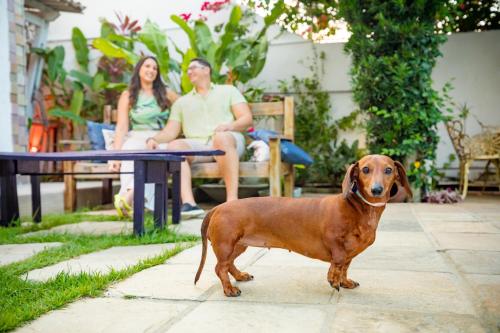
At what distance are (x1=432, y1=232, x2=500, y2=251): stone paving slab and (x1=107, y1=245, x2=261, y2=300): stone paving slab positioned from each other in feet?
3.77

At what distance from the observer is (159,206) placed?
3.20m

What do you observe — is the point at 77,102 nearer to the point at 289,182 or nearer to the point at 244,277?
the point at 289,182

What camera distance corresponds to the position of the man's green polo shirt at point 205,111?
455cm

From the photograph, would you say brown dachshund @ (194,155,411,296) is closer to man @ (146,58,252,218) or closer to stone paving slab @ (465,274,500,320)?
stone paving slab @ (465,274,500,320)

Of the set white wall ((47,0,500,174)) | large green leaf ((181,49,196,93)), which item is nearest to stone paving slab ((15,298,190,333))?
large green leaf ((181,49,196,93))

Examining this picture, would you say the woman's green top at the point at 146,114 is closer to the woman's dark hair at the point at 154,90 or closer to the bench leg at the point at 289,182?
the woman's dark hair at the point at 154,90

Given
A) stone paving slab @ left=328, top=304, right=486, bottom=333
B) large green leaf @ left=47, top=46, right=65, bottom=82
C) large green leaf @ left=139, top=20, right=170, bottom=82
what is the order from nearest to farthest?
stone paving slab @ left=328, top=304, right=486, bottom=333
large green leaf @ left=139, top=20, right=170, bottom=82
large green leaf @ left=47, top=46, right=65, bottom=82

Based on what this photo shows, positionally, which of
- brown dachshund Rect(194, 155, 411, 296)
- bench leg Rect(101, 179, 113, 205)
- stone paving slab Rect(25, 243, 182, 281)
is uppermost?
brown dachshund Rect(194, 155, 411, 296)

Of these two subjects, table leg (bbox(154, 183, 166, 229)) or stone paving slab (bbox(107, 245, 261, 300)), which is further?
table leg (bbox(154, 183, 166, 229))

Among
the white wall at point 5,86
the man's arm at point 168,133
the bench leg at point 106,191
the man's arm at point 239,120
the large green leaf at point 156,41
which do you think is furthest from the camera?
the large green leaf at point 156,41

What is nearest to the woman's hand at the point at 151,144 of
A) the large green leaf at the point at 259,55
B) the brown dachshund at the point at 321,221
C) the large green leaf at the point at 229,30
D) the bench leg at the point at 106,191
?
the bench leg at the point at 106,191

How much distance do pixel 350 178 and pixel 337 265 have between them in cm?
31

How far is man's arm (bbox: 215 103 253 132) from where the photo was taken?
14.3ft

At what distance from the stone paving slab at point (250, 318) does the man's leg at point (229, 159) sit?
2.49 metres
